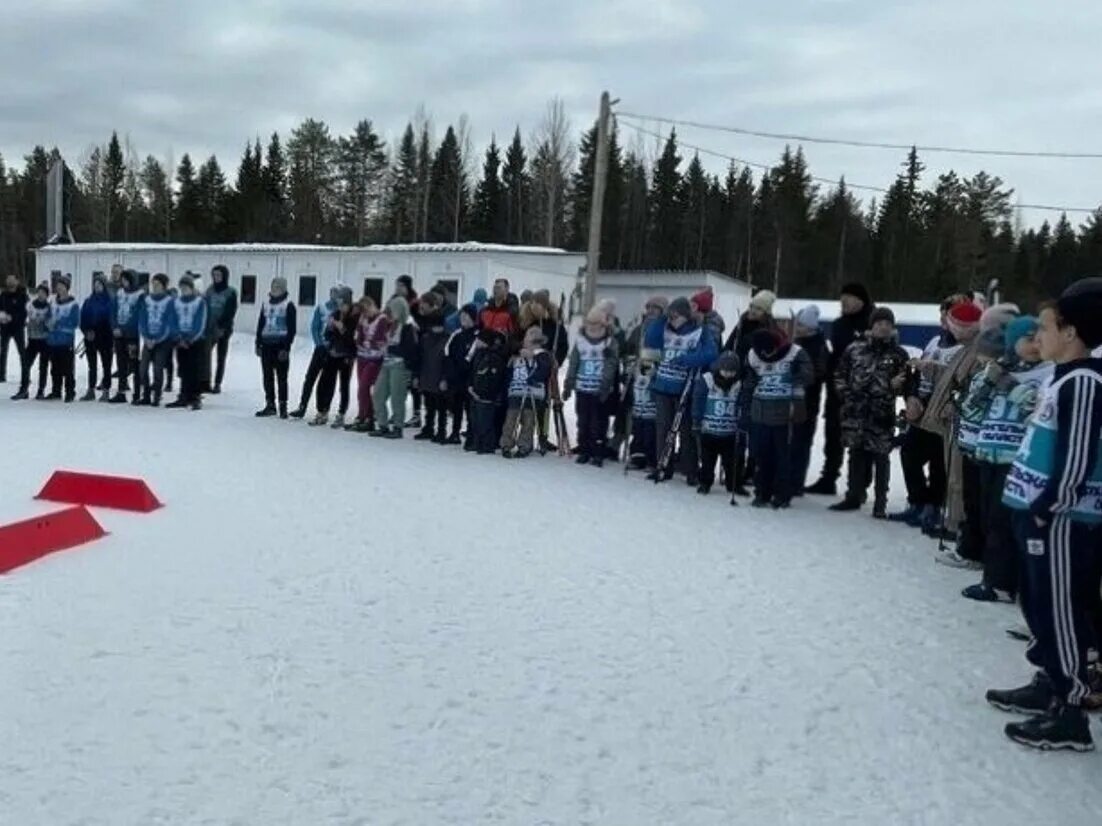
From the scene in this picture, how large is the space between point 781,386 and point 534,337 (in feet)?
11.4

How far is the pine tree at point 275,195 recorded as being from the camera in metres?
69.4

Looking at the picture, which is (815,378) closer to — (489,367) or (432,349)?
(489,367)

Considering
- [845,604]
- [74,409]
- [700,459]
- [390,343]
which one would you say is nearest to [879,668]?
[845,604]

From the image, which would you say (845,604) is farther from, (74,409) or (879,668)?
(74,409)

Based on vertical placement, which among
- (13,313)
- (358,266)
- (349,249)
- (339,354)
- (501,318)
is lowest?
(339,354)

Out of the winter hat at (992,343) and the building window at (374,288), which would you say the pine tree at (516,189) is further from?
the winter hat at (992,343)

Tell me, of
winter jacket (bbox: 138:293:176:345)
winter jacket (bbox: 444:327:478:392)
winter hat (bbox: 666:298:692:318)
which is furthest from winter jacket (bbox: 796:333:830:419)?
winter jacket (bbox: 138:293:176:345)

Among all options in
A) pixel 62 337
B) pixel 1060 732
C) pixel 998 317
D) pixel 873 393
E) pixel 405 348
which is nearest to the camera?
pixel 1060 732

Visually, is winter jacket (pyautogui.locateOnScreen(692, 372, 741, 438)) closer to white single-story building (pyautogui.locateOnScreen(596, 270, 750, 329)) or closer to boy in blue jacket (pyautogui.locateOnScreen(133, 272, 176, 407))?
boy in blue jacket (pyautogui.locateOnScreen(133, 272, 176, 407))

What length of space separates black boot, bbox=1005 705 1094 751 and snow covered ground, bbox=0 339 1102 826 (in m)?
0.08

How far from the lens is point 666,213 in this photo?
7112 centimetres

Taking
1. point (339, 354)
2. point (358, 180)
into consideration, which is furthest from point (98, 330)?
point (358, 180)

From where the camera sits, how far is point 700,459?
9.79 metres

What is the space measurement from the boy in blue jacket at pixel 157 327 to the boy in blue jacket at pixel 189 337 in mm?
122
